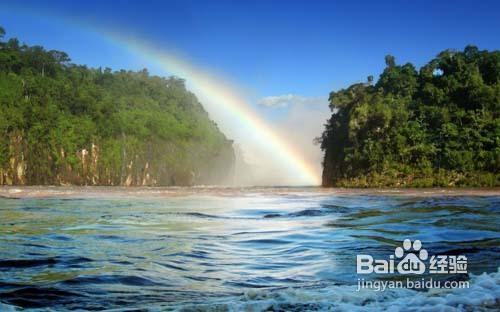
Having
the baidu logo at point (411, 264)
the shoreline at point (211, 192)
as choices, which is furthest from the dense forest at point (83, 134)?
the baidu logo at point (411, 264)

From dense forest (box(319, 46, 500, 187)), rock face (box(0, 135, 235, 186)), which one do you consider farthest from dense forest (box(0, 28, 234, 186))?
dense forest (box(319, 46, 500, 187))

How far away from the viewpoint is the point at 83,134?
347 feet

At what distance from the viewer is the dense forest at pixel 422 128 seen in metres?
70.4

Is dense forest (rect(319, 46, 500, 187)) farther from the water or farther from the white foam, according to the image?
the white foam

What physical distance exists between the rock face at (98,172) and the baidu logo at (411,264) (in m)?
89.3

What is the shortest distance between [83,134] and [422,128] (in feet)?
218

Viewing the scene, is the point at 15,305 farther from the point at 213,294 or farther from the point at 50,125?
the point at 50,125

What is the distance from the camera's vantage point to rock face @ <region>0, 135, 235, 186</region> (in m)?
90.2

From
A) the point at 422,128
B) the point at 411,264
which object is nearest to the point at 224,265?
the point at 411,264

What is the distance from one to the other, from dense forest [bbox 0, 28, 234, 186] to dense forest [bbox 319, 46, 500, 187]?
1849 inches

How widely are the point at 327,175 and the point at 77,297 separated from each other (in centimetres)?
8866

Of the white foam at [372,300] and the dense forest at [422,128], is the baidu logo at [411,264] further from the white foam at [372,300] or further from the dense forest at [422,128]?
the dense forest at [422,128]

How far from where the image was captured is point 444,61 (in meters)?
89.4

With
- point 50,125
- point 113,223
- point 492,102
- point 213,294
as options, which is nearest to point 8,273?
point 213,294
